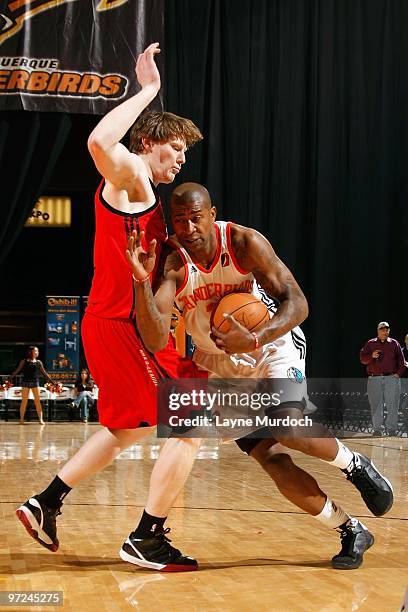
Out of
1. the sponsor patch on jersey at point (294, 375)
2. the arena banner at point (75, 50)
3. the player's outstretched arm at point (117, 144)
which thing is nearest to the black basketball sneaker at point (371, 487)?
the sponsor patch on jersey at point (294, 375)

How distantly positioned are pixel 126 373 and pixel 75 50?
9631 mm

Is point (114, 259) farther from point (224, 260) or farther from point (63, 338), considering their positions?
point (63, 338)

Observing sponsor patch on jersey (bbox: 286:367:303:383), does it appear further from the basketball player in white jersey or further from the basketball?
the basketball

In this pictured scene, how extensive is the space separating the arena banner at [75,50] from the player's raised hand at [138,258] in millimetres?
9425

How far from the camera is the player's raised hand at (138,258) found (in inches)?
118

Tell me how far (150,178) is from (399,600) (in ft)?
6.13

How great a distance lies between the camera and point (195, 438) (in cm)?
340

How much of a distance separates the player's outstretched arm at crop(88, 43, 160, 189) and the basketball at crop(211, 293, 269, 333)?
23.6 inches

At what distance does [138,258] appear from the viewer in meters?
3.04

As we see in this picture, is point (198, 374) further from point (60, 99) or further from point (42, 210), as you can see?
point (42, 210)

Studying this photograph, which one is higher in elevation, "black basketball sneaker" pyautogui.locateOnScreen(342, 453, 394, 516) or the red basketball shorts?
the red basketball shorts

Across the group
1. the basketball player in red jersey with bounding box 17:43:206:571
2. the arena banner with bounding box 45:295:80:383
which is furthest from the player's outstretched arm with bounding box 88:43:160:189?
the arena banner with bounding box 45:295:80:383

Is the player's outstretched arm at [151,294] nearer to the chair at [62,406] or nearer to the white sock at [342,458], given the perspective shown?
the white sock at [342,458]

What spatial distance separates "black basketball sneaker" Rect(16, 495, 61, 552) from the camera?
11.0 feet
